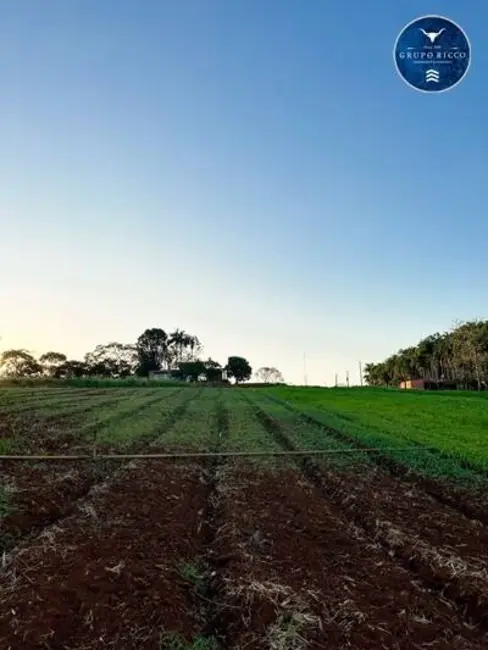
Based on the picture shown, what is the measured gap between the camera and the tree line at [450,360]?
69.2m

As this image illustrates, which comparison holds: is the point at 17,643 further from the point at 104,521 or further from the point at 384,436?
the point at 384,436

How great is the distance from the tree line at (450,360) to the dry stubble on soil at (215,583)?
65.2 meters

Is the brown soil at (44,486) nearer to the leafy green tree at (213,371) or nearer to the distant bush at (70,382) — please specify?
the distant bush at (70,382)

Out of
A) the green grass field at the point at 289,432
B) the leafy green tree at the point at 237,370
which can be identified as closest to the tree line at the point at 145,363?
the leafy green tree at the point at 237,370

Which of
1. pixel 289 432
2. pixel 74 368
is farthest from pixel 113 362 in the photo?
pixel 289 432

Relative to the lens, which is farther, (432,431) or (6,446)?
(432,431)

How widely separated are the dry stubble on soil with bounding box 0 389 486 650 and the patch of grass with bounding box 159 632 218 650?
0.01 meters

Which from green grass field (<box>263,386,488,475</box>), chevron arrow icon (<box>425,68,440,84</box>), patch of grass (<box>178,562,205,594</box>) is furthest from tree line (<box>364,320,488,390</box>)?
patch of grass (<box>178,562,205,594</box>)

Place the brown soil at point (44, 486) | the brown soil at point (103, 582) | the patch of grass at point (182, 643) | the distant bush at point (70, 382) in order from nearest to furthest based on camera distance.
Answer: the patch of grass at point (182, 643) < the brown soil at point (103, 582) < the brown soil at point (44, 486) < the distant bush at point (70, 382)

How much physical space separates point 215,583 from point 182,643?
3.49ft

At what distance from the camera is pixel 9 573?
4672 mm

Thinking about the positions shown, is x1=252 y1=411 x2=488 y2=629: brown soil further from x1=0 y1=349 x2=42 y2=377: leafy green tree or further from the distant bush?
x1=0 y1=349 x2=42 y2=377: leafy green tree

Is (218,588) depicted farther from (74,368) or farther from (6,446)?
(74,368)

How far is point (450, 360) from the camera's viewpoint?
79.9 m
